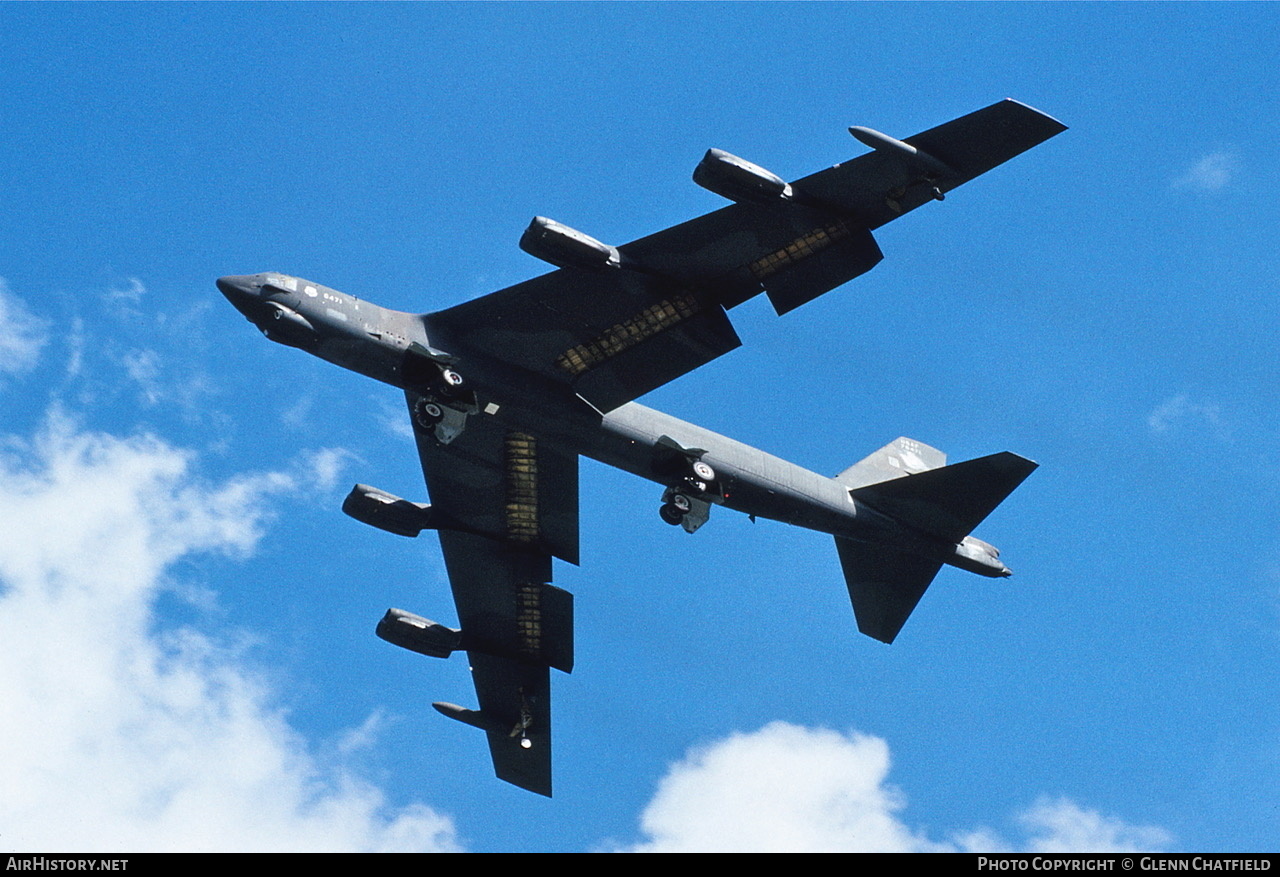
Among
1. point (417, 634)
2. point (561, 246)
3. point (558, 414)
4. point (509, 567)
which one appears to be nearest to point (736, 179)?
point (561, 246)

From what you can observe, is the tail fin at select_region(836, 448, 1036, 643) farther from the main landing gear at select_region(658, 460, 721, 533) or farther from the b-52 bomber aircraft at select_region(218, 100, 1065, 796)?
the main landing gear at select_region(658, 460, 721, 533)

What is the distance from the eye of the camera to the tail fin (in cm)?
4012

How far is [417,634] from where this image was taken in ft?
150

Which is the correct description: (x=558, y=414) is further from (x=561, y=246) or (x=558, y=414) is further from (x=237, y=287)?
(x=237, y=287)

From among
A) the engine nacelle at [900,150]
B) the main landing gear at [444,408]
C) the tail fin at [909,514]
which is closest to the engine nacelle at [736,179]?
the engine nacelle at [900,150]

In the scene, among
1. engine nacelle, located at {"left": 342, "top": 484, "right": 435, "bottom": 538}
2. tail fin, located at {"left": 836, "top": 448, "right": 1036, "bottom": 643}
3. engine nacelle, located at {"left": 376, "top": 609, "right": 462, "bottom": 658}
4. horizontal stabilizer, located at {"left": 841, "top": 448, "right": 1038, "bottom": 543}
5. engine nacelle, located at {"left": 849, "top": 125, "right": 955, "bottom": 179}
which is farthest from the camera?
engine nacelle, located at {"left": 376, "top": 609, "right": 462, "bottom": 658}

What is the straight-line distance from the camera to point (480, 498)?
143 ft

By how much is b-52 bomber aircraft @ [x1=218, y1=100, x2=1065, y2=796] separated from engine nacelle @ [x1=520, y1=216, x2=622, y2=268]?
0.16ft

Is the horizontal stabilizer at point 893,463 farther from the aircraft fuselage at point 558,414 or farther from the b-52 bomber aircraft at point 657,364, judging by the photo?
the aircraft fuselage at point 558,414

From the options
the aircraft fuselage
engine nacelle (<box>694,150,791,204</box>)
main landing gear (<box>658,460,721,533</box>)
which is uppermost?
engine nacelle (<box>694,150,791,204</box>)

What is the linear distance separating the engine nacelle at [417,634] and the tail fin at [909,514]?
13.8 metres

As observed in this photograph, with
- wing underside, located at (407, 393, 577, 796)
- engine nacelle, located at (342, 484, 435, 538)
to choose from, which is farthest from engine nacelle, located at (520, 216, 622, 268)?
engine nacelle, located at (342, 484, 435, 538)
